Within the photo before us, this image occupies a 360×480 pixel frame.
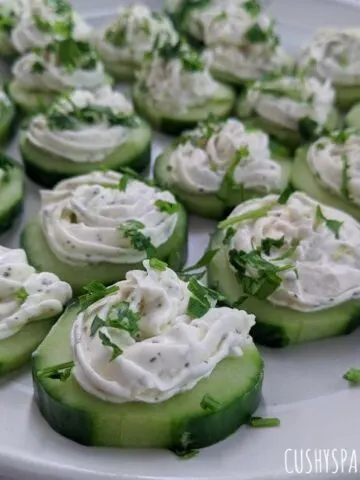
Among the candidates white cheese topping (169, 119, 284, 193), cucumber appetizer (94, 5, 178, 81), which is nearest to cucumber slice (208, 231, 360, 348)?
white cheese topping (169, 119, 284, 193)

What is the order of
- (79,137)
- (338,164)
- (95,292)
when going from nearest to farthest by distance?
(95,292) → (338,164) → (79,137)

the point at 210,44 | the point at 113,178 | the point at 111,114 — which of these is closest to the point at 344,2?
the point at 210,44

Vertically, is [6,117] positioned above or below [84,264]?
below

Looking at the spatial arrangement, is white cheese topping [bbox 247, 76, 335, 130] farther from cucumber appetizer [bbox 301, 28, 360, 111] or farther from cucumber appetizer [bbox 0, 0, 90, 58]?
cucumber appetizer [bbox 0, 0, 90, 58]

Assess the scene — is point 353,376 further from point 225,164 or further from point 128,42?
point 128,42

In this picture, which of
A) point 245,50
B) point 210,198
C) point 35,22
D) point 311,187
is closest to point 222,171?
point 210,198

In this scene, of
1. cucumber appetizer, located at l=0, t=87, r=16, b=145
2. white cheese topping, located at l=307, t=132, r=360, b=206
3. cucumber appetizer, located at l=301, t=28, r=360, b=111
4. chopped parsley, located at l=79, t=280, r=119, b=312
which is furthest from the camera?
cucumber appetizer, located at l=301, t=28, r=360, b=111
